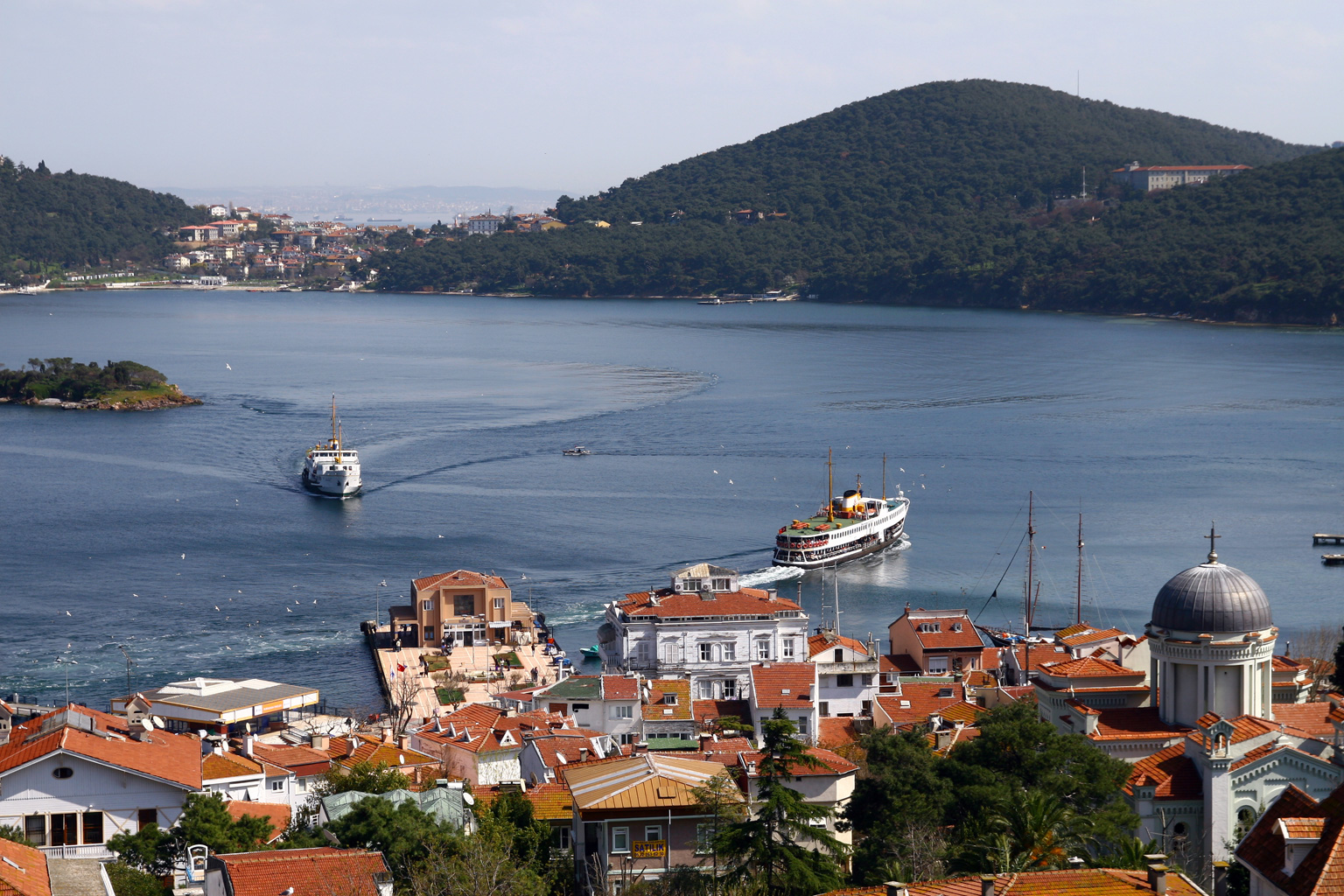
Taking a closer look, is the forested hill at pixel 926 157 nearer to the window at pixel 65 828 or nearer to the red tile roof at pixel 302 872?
the window at pixel 65 828

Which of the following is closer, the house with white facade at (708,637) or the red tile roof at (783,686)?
the red tile roof at (783,686)

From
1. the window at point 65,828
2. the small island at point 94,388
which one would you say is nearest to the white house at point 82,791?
the window at point 65,828

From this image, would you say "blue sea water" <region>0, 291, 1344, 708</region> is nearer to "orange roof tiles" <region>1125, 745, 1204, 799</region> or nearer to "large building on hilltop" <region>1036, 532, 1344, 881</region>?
"large building on hilltop" <region>1036, 532, 1344, 881</region>

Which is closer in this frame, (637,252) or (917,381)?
(917,381)

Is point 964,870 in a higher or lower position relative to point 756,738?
higher

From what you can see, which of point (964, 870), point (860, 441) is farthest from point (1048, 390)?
point (964, 870)

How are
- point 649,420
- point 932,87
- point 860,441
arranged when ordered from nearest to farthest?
1. point 860,441
2. point 649,420
3. point 932,87

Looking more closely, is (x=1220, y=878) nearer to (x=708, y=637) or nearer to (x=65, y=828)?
(x=65, y=828)

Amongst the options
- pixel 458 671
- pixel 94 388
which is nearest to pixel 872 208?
pixel 94 388

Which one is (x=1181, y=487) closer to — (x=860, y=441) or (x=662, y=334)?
(x=860, y=441)
